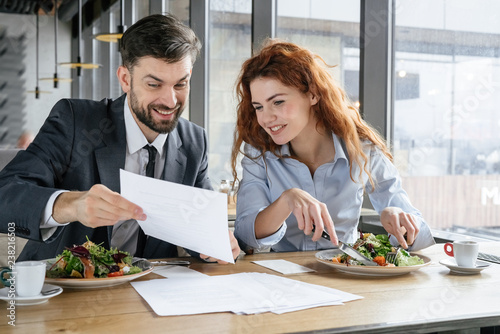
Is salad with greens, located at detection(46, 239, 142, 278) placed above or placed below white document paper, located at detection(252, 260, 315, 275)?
above

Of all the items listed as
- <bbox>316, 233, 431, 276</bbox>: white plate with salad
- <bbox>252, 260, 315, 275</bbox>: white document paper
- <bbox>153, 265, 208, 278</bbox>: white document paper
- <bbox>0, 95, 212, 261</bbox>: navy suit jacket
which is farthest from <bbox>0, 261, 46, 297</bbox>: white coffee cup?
<bbox>316, 233, 431, 276</bbox>: white plate with salad

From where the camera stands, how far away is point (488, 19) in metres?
2.37

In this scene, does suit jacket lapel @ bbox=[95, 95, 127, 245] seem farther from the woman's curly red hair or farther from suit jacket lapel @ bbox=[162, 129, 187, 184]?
the woman's curly red hair

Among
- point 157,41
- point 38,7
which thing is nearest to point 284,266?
point 157,41

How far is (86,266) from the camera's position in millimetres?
1417

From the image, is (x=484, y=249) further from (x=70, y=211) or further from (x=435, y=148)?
(x=70, y=211)

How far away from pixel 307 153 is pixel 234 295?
41.0 inches

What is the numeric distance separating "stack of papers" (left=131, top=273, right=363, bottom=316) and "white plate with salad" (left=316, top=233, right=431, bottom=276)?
8.0 inches

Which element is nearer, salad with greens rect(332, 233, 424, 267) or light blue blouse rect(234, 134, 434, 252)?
salad with greens rect(332, 233, 424, 267)

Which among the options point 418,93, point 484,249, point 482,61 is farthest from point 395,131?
Result: point 484,249

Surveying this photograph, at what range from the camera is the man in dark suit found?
6.06 feet

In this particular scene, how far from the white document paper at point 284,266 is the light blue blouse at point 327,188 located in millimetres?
343

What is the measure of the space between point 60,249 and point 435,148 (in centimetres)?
181

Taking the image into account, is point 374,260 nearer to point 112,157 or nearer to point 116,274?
point 116,274
